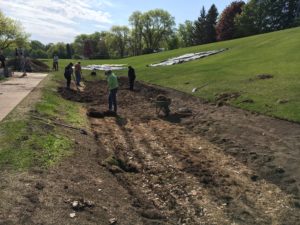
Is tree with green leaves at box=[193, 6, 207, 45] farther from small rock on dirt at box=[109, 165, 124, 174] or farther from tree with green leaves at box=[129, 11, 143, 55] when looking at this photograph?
small rock on dirt at box=[109, 165, 124, 174]

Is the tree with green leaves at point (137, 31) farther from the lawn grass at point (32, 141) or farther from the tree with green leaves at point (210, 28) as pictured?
the lawn grass at point (32, 141)

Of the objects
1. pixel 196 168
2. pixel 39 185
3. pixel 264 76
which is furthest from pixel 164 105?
pixel 39 185

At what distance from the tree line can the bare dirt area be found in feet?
214

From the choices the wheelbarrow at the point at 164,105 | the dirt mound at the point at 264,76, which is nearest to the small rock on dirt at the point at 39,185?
the wheelbarrow at the point at 164,105

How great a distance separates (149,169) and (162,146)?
8.63 feet

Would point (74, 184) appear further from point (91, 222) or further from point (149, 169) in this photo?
point (149, 169)

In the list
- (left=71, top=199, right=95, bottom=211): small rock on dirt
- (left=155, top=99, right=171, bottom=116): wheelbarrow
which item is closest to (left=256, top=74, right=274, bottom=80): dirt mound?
(left=155, top=99, right=171, bottom=116): wheelbarrow

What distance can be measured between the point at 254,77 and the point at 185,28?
104186 mm

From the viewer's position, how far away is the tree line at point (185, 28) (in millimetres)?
81375

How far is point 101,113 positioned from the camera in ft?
64.1

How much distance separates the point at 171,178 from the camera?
10.7 meters

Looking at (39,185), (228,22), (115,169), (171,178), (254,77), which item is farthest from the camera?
(228,22)

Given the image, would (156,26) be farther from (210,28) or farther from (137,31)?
(210,28)

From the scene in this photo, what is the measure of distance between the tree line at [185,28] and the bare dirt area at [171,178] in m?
65.2
